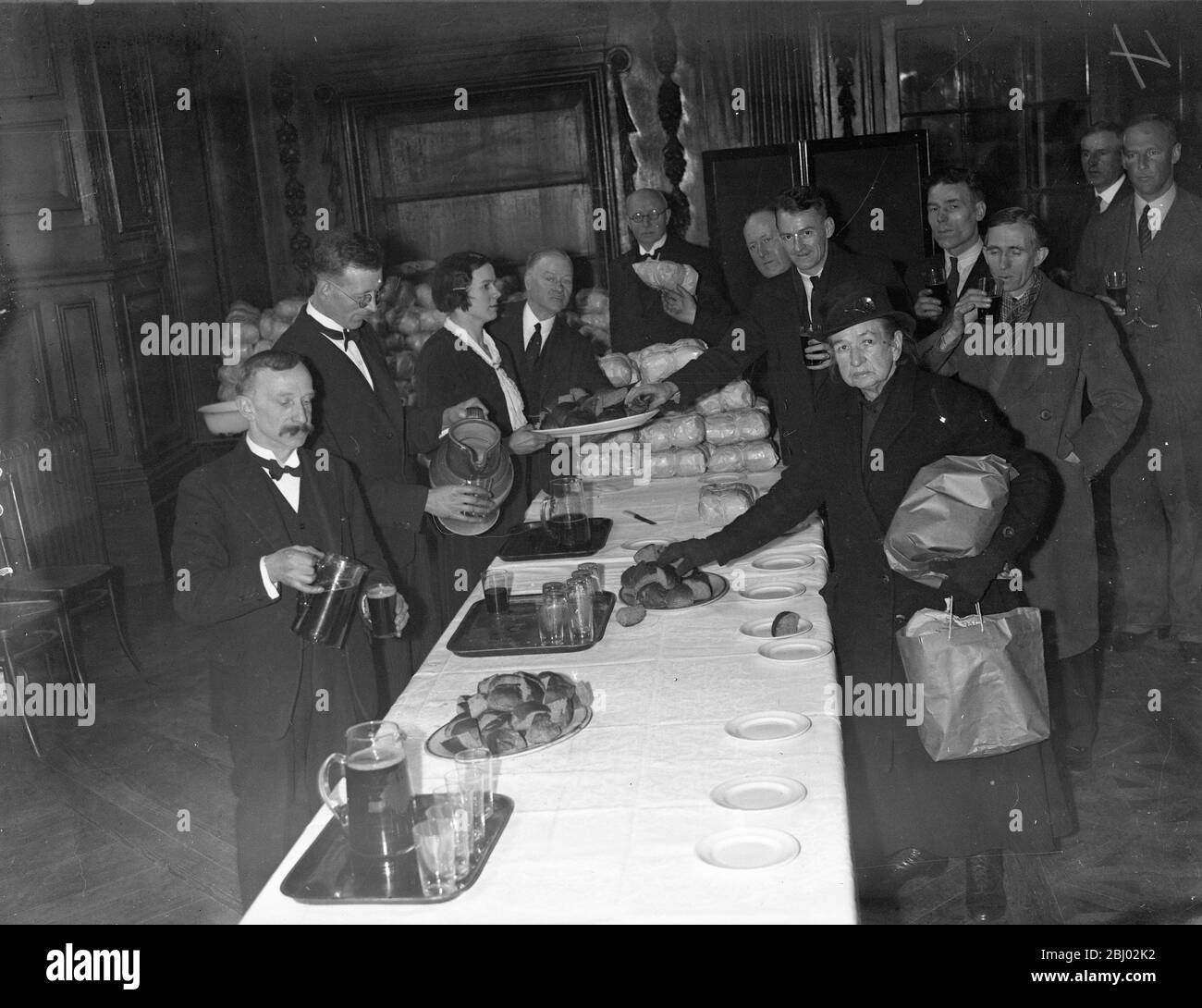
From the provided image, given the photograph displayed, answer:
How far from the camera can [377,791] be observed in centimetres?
199

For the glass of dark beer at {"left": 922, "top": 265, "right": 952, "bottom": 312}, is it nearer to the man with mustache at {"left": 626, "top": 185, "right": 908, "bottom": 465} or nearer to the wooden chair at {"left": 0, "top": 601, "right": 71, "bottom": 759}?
the man with mustache at {"left": 626, "top": 185, "right": 908, "bottom": 465}

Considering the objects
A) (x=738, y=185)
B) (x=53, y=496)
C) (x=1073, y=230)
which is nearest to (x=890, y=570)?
(x=53, y=496)

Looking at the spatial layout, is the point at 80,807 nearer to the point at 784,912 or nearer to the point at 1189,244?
the point at 784,912

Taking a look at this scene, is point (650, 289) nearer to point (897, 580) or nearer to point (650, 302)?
point (650, 302)

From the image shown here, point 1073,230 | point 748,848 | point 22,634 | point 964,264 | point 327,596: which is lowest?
point 22,634

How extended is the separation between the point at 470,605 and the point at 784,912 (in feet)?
5.73

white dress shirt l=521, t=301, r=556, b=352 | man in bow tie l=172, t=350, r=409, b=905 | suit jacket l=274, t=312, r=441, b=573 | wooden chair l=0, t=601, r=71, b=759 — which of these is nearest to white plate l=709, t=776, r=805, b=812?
man in bow tie l=172, t=350, r=409, b=905

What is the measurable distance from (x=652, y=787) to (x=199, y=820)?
2856 mm

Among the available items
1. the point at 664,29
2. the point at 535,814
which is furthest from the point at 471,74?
the point at 535,814

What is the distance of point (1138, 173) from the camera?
16.6 ft

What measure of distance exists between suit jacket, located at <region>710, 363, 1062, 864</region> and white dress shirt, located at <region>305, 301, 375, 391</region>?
142cm

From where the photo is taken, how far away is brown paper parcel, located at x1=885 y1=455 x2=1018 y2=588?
2.80m

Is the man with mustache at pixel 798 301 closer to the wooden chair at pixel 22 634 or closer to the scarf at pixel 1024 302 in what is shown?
the scarf at pixel 1024 302

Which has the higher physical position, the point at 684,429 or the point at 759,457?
the point at 684,429
